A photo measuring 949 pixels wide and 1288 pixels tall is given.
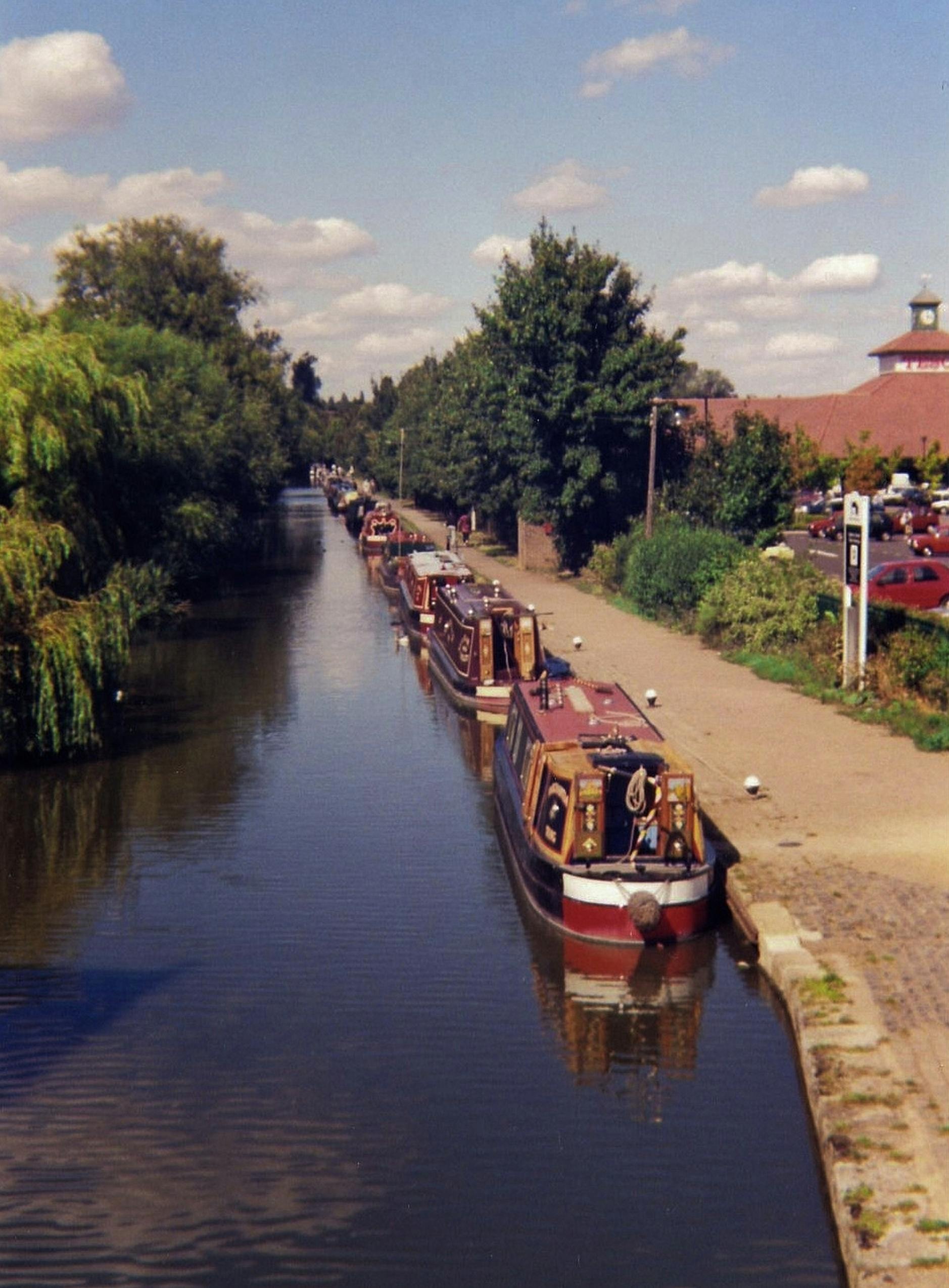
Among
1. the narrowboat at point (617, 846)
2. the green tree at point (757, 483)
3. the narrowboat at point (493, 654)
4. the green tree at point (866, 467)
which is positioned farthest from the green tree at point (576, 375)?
the narrowboat at point (617, 846)

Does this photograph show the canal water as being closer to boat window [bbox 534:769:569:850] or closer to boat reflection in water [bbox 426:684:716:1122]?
boat reflection in water [bbox 426:684:716:1122]

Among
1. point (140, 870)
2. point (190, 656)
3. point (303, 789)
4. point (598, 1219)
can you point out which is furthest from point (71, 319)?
point (598, 1219)

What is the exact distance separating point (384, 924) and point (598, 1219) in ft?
22.7

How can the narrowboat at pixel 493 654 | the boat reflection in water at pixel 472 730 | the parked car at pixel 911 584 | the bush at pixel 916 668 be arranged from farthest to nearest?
the parked car at pixel 911 584 → the narrowboat at pixel 493 654 → the boat reflection in water at pixel 472 730 → the bush at pixel 916 668

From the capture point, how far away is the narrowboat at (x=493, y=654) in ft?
101

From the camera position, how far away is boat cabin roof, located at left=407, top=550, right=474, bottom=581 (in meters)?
42.2

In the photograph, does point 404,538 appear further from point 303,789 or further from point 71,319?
point 303,789

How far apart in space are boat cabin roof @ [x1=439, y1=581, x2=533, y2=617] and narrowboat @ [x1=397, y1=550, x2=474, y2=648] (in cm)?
157

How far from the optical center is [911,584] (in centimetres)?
3994

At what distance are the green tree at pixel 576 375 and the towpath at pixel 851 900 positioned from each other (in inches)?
666

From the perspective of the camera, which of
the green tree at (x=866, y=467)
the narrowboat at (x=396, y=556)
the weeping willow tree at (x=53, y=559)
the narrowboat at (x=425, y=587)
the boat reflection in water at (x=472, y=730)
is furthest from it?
the green tree at (x=866, y=467)

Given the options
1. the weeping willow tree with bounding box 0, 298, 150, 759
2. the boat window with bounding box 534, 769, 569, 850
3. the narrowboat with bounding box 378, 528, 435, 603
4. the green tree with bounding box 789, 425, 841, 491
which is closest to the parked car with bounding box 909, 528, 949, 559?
the green tree with bounding box 789, 425, 841, 491

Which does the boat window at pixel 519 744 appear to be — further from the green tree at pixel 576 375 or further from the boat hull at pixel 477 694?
the green tree at pixel 576 375

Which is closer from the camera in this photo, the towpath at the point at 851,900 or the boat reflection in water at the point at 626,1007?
the towpath at the point at 851,900
